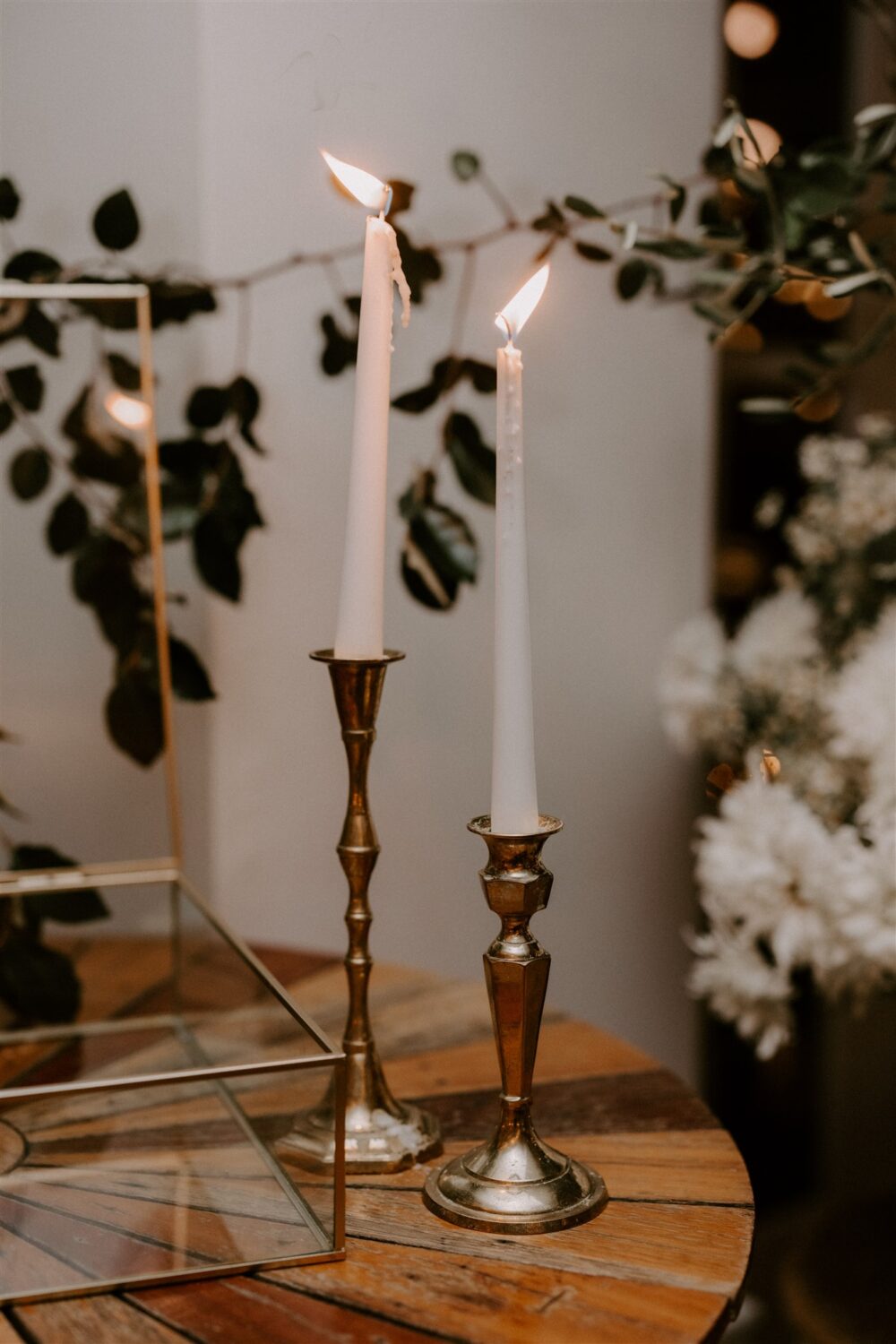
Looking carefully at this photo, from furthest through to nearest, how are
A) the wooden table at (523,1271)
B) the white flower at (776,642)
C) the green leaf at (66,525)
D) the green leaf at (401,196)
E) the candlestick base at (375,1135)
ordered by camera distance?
the white flower at (776,642) → the green leaf at (66,525) → the green leaf at (401,196) → the candlestick base at (375,1135) → the wooden table at (523,1271)

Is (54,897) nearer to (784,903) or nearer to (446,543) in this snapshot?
(446,543)

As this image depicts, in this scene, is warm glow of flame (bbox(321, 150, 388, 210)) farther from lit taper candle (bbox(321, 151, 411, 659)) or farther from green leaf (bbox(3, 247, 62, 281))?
green leaf (bbox(3, 247, 62, 281))

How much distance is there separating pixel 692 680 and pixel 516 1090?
2.13ft

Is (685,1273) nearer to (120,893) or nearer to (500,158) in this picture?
(120,893)

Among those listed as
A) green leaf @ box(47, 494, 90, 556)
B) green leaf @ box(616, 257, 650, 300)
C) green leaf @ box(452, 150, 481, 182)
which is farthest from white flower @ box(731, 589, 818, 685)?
green leaf @ box(47, 494, 90, 556)

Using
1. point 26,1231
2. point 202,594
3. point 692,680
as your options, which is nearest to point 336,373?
point 202,594

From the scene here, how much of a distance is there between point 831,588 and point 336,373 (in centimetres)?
53

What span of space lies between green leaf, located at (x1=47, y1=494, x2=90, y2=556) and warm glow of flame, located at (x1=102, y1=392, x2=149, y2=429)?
0.06 m

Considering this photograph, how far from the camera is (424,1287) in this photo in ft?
1.82

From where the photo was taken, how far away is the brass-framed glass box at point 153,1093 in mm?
566

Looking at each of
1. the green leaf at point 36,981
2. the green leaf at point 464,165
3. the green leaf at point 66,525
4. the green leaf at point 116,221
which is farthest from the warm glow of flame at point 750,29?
the green leaf at point 36,981

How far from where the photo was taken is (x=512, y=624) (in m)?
0.57

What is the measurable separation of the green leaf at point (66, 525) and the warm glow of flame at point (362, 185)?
0.35 metres

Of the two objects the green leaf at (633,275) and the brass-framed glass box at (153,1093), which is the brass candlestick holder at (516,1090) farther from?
the green leaf at (633,275)
